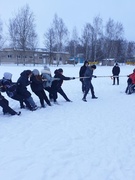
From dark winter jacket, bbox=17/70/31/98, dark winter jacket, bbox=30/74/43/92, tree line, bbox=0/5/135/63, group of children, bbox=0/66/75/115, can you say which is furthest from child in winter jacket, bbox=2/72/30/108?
tree line, bbox=0/5/135/63

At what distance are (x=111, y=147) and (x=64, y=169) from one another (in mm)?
1332

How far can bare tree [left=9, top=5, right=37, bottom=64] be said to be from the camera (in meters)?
44.3

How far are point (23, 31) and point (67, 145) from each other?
42.5 metres

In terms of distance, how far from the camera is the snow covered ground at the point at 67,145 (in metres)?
3.60

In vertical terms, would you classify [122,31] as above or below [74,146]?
above

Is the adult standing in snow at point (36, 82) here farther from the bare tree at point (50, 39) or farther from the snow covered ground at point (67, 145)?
the bare tree at point (50, 39)

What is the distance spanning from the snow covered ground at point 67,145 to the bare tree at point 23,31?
39.0 m

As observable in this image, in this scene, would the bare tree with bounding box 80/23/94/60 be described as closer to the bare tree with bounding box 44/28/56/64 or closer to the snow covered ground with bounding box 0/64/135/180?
the bare tree with bounding box 44/28/56/64

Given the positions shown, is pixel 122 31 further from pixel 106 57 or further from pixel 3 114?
pixel 3 114

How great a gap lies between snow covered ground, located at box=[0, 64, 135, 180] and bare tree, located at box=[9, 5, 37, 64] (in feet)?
128

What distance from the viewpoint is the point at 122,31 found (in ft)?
178

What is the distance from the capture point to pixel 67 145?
4660 millimetres

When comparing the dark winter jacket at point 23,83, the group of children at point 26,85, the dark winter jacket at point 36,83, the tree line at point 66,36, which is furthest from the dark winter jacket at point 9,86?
the tree line at point 66,36

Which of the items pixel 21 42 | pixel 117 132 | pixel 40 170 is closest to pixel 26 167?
pixel 40 170
